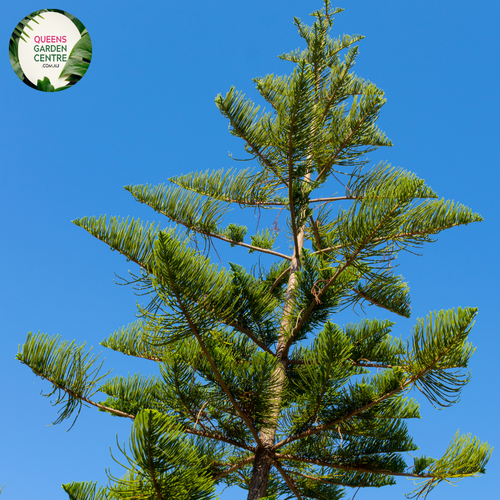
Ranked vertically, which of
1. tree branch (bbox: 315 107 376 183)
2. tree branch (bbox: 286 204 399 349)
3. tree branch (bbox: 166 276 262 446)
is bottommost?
tree branch (bbox: 166 276 262 446)

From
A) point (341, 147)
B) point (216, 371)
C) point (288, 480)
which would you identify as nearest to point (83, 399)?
point (216, 371)

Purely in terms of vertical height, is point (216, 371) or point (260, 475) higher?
point (216, 371)

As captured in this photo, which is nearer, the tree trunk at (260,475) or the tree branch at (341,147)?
the tree trunk at (260,475)

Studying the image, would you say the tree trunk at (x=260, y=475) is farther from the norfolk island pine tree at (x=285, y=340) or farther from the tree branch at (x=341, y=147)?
the tree branch at (x=341, y=147)

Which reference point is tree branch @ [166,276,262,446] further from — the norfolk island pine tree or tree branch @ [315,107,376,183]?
tree branch @ [315,107,376,183]

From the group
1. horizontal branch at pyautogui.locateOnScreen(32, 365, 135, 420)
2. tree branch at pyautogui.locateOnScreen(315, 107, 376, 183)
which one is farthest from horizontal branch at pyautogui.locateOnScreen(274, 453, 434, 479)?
tree branch at pyautogui.locateOnScreen(315, 107, 376, 183)

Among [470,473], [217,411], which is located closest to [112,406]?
[217,411]

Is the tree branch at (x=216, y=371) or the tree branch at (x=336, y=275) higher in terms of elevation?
the tree branch at (x=336, y=275)

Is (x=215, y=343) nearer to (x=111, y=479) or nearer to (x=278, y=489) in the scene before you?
(x=111, y=479)

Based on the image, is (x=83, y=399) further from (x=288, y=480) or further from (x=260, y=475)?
(x=288, y=480)

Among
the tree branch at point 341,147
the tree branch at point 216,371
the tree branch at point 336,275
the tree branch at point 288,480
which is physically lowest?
the tree branch at point 288,480

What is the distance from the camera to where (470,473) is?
2705mm

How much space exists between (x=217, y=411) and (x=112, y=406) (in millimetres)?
707

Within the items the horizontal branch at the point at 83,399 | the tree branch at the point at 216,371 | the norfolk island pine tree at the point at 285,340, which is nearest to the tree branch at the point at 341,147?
the norfolk island pine tree at the point at 285,340
